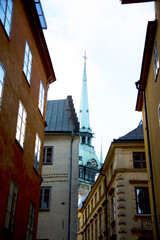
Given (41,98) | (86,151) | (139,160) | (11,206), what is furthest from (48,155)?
(86,151)

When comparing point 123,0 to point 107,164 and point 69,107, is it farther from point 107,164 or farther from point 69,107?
point 107,164

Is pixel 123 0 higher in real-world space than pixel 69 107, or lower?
lower

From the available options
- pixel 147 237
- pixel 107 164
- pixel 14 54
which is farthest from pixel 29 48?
pixel 107 164

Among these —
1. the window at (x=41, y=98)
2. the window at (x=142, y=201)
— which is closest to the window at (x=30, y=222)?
the window at (x=41, y=98)

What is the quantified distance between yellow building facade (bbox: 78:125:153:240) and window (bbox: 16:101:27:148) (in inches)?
415

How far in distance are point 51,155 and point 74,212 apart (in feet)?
14.4

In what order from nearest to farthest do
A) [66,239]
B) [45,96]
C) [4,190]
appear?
[4,190] < [45,96] < [66,239]

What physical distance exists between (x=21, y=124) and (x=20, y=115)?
1.25 feet

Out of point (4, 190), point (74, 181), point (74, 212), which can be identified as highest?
point (74, 181)

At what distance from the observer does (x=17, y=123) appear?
41.5ft

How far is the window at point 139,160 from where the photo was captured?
24828 millimetres

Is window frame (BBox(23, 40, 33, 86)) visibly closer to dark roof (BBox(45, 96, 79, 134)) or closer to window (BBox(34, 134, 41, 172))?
window (BBox(34, 134, 41, 172))

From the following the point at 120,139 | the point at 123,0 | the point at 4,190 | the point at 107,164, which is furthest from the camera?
the point at 107,164

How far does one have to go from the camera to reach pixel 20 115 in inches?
516
